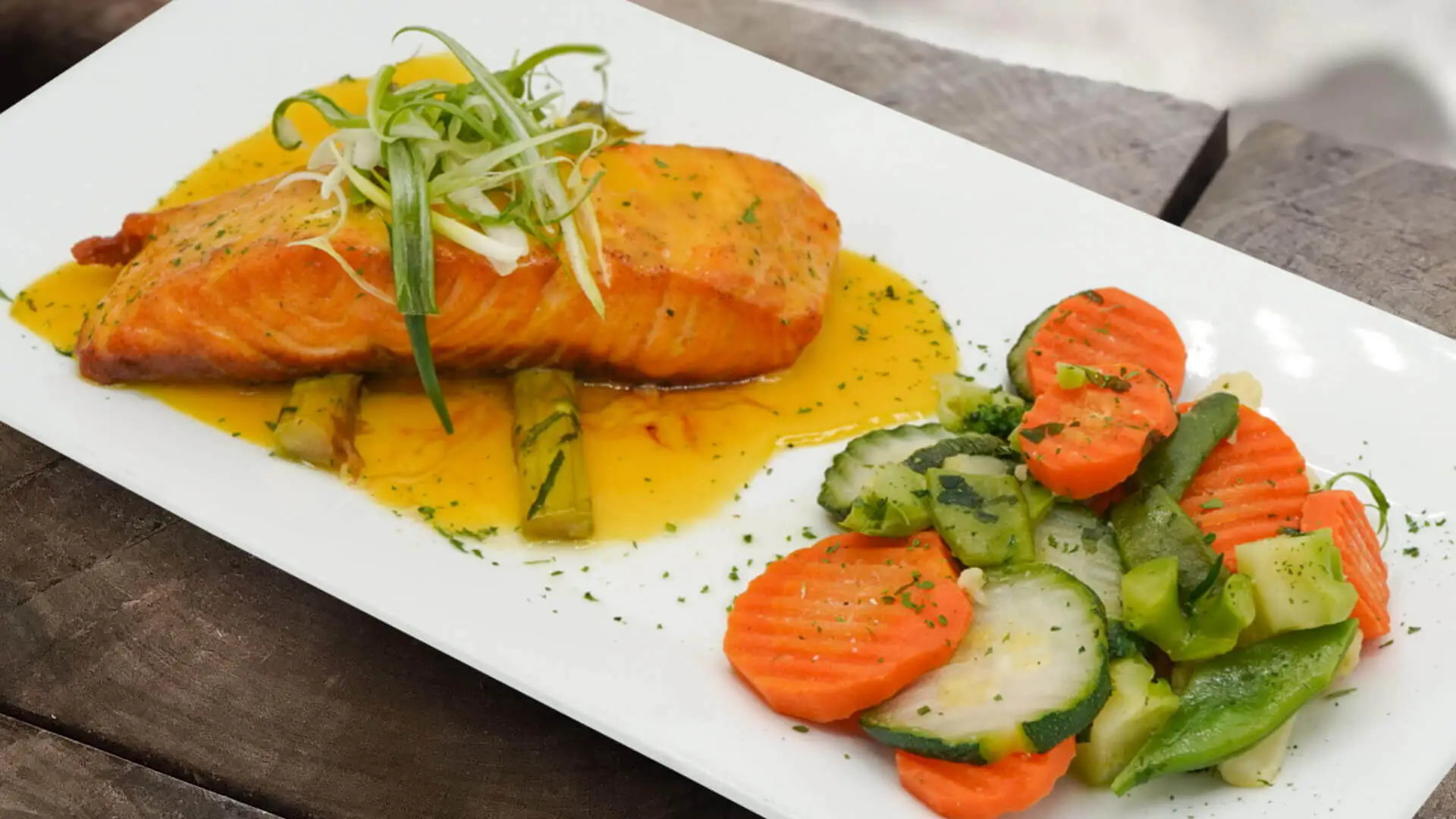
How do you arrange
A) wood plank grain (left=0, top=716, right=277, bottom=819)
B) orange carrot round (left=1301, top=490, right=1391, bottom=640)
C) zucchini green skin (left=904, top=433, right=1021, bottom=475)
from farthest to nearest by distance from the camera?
zucchini green skin (left=904, top=433, right=1021, bottom=475) < wood plank grain (left=0, top=716, right=277, bottom=819) < orange carrot round (left=1301, top=490, right=1391, bottom=640)

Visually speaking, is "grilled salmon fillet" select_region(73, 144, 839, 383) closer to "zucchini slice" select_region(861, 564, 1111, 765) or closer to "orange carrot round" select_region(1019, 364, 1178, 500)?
"orange carrot round" select_region(1019, 364, 1178, 500)

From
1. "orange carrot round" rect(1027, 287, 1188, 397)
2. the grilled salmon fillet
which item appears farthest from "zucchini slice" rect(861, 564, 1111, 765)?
the grilled salmon fillet

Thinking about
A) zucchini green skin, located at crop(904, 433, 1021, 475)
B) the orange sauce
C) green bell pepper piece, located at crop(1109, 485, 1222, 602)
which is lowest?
the orange sauce

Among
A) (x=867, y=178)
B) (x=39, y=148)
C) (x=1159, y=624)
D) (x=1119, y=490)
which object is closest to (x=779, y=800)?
(x=1159, y=624)

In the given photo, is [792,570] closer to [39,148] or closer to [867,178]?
[867,178]

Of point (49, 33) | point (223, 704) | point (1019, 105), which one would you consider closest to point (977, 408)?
point (223, 704)

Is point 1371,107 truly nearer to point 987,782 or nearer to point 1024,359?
point 1024,359
